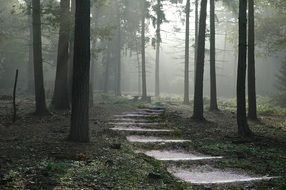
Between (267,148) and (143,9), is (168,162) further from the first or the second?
(143,9)

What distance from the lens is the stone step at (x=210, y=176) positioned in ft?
28.2

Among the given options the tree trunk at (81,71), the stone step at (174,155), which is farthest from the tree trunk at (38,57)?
the stone step at (174,155)

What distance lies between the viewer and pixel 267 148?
12586 mm

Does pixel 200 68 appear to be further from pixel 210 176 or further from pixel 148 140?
pixel 210 176

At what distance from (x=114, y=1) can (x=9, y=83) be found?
1613 centimetres

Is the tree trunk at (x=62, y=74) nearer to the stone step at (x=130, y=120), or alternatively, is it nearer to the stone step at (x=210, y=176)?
the stone step at (x=130, y=120)

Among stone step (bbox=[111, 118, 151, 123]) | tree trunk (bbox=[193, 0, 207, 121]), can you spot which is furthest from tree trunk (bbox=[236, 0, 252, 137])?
stone step (bbox=[111, 118, 151, 123])

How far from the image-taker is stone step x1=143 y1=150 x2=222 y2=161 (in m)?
10.7

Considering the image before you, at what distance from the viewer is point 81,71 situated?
444 inches

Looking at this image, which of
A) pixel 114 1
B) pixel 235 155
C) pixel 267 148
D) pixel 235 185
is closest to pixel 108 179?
pixel 235 185

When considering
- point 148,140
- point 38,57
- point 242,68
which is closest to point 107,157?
point 148,140

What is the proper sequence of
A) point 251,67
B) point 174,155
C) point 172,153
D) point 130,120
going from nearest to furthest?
point 174,155, point 172,153, point 130,120, point 251,67

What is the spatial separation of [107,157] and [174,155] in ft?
7.17

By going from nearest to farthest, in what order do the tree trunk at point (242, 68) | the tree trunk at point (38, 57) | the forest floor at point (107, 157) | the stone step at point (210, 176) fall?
the forest floor at point (107, 157), the stone step at point (210, 176), the tree trunk at point (242, 68), the tree trunk at point (38, 57)
